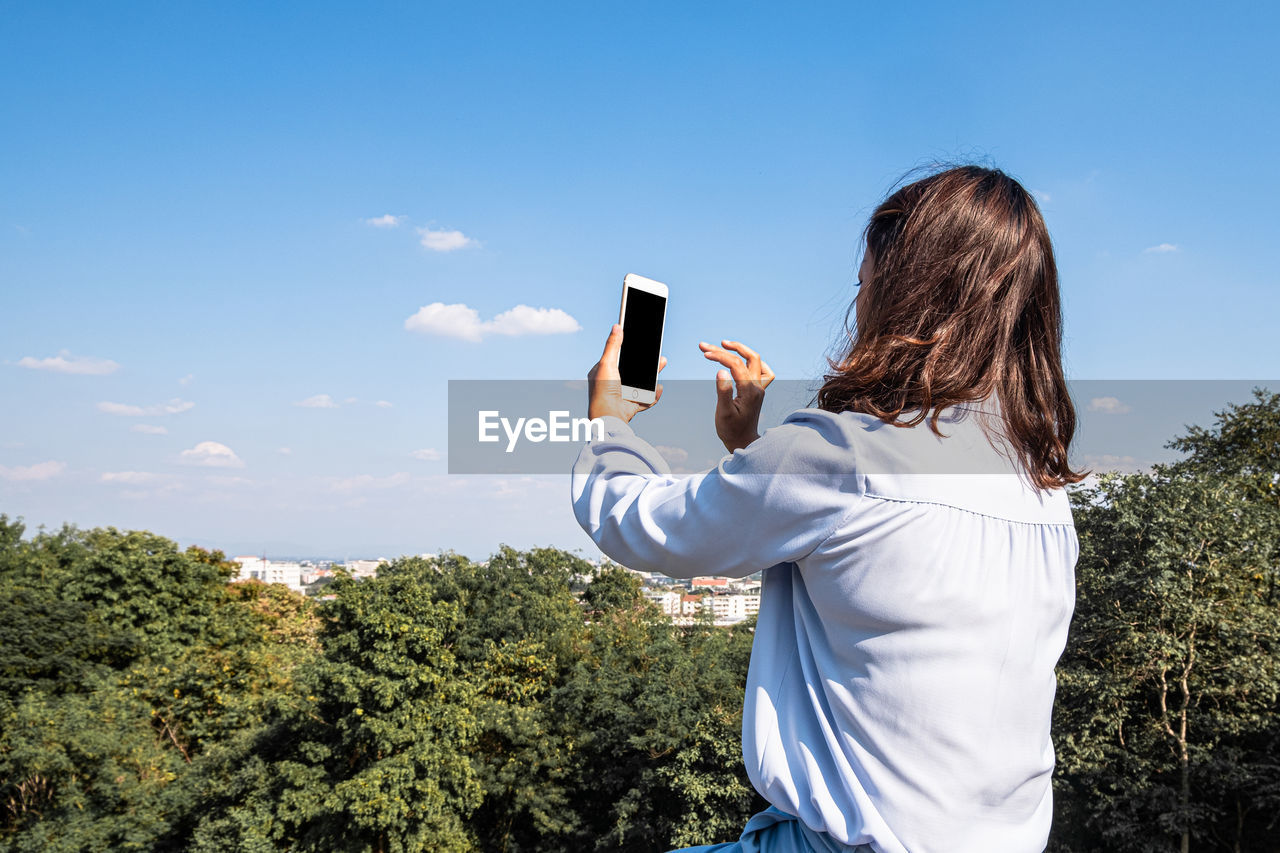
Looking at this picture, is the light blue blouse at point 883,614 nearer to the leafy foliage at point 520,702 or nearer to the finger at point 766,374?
the finger at point 766,374

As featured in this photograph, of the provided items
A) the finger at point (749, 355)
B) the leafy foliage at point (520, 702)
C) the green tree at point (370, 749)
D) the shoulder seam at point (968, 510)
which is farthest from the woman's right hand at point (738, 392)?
the green tree at point (370, 749)

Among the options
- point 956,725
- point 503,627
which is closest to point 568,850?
point 503,627

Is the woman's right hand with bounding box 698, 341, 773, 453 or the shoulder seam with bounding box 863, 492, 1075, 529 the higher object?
the woman's right hand with bounding box 698, 341, 773, 453

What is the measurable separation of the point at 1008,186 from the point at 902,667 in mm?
582

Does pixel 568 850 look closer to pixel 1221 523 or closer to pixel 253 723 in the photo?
pixel 253 723

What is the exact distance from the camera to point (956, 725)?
906 mm

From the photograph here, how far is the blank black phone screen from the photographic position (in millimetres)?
1325

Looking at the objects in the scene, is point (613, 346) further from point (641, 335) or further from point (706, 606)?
point (706, 606)

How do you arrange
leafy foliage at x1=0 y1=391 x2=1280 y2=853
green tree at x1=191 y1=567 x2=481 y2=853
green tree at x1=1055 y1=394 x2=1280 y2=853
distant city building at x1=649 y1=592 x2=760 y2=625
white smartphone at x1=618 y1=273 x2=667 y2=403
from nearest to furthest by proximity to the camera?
white smartphone at x1=618 y1=273 x2=667 y2=403
green tree at x1=1055 y1=394 x2=1280 y2=853
leafy foliage at x1=0 y1=391 x2=1280 y2=853
green tree at x1=191 y1=567 x2=481 y2=853
distant city building at x1=649 y1=592 x2=760 y2=625

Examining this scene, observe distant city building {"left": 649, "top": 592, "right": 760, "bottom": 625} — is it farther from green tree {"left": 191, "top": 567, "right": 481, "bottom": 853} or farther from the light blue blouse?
the light blue blouse

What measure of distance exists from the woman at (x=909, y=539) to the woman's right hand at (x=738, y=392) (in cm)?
23

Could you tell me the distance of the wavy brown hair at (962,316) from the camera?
972 mm

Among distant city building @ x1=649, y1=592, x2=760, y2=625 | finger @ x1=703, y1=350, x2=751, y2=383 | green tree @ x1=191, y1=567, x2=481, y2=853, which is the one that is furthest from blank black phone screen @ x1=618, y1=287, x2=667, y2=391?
distant city building @ x1=649, y1=592, x2=760, y2=625

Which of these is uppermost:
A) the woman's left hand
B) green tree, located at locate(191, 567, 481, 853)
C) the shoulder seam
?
the woman's left hand
